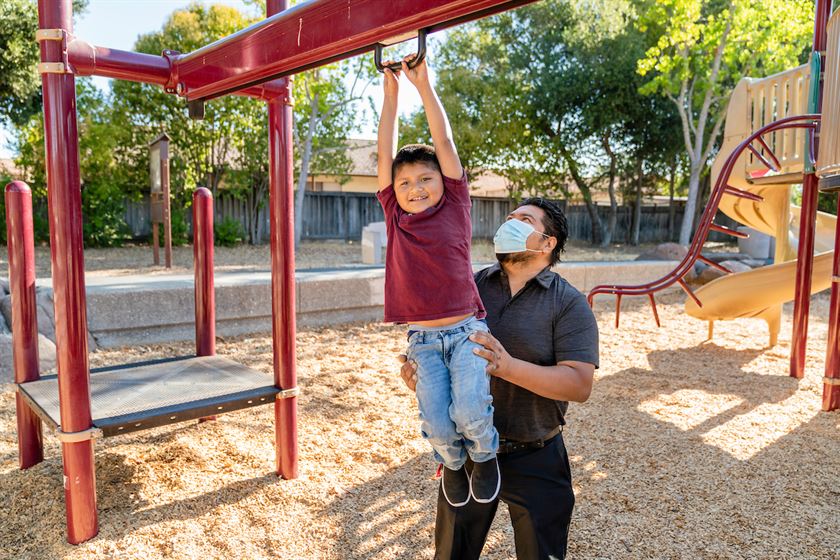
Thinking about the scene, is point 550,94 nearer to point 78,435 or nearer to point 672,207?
point 672,207

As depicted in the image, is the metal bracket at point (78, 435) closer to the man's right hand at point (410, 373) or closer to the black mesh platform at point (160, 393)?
the black mesh platform at point (160, 393)

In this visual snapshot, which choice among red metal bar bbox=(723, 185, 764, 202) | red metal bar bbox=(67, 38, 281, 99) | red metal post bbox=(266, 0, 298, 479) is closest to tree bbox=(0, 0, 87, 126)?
red metal bar bbox=(67, 38, 281, 99)

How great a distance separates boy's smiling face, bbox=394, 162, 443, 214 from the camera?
171 cm

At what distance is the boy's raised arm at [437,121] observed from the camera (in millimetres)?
1618

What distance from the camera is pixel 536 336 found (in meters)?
1.74

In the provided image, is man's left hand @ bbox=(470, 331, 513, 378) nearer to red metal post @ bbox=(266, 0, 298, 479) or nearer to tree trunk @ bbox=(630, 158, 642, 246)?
red metal post @ bbox=(266, 0, 298, 479)

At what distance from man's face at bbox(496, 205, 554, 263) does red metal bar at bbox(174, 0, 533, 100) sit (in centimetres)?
56

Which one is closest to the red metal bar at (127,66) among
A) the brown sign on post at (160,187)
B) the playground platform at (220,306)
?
the playground platform at (220,306)

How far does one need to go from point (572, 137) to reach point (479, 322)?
1989 cm

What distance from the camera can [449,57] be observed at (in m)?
21.4

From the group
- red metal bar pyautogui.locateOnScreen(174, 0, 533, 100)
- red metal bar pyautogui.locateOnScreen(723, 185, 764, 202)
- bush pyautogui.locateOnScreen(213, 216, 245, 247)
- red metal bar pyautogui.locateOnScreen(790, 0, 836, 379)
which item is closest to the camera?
red metal bar pyautogui.locateOnScreen(174, 0, 533, 100)

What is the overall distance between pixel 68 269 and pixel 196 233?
1.30 m

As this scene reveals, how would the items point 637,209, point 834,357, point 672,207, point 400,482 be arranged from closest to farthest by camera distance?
point 400,482, point 834,357, point 637,209, point 672,207

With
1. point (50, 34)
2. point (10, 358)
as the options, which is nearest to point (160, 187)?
point (10, 358)
